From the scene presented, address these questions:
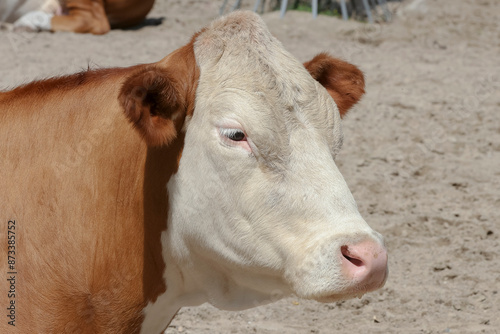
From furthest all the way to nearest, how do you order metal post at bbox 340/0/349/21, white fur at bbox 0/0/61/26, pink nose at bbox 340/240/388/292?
1. metal post at bbox 340/0/349/21
2. white fur at bbox 0/0/61/26
3. pink nose at bbox 340/240/388/292

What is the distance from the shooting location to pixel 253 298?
3271mm

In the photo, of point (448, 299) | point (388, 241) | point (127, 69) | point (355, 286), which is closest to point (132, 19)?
point (388, 241)

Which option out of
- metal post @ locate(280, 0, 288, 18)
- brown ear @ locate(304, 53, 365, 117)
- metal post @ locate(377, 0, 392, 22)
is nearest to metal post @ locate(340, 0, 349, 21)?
metal post @ locate(377, 0, 392, 22)

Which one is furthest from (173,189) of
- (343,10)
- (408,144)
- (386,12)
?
(386,12)

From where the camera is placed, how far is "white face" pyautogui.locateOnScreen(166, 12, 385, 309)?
282 centimetres

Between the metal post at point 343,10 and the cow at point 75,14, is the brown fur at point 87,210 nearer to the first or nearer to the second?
the cow at point 75,14

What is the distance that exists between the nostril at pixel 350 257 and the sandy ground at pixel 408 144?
1.51m

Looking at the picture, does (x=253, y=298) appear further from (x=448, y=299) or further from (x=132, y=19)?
(x=132, y=19)

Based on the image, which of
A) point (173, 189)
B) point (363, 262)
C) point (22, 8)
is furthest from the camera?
point (22, 8)

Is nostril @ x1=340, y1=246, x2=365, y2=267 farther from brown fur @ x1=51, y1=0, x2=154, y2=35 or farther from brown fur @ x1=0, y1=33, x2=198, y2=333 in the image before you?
brown fur @ x1=51, y1=0, x2=154, y2=35

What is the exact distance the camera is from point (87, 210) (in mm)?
3131

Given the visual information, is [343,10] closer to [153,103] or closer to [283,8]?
[283,8]

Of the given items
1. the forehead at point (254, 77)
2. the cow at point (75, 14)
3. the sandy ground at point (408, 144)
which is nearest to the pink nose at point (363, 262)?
the forehead at point (254, 77)

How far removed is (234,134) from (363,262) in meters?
0.64
